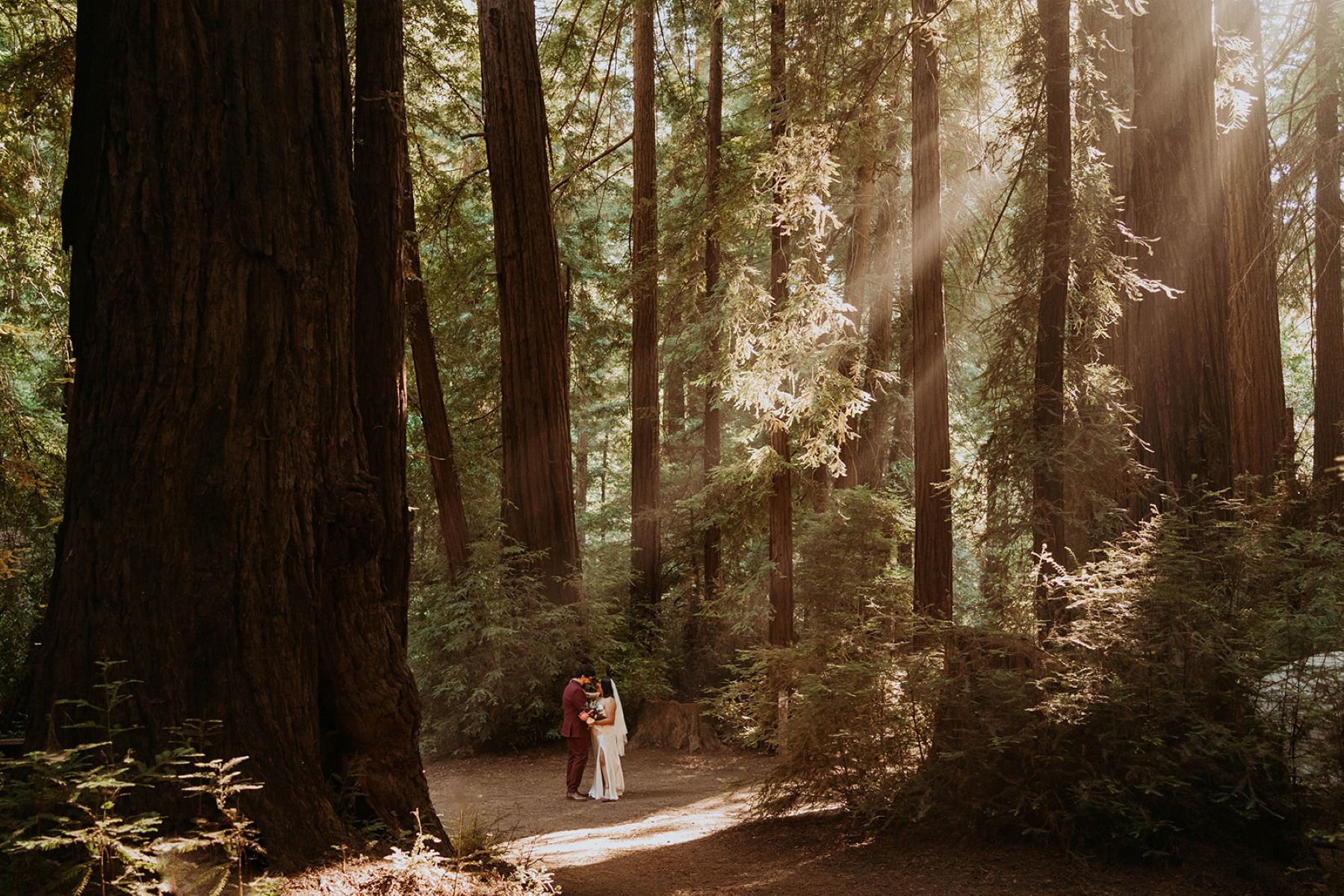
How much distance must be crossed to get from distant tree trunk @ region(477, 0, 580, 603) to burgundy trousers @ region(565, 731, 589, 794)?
156 inches

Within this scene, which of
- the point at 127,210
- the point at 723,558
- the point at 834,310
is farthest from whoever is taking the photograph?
the point at 723,558

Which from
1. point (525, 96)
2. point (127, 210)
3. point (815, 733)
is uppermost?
point (525, 96)

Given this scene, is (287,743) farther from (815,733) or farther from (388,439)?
(815,733)

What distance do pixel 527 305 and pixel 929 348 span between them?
620 centimetres

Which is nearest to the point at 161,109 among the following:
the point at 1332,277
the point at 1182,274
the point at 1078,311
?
the point at 1078,311

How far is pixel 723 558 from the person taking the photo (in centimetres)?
2205

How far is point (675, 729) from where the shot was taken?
51.1ft

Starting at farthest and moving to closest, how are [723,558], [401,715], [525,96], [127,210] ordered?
[723,558] → [525,96] → [401,715] → [127,210]

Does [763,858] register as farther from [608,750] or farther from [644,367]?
[644,367]

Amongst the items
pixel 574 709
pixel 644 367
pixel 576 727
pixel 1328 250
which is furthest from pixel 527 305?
pixel 1328 250

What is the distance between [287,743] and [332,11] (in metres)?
4.05

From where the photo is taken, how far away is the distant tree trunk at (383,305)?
20.0 feet

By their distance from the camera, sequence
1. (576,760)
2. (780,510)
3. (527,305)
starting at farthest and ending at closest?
(780,510)
(527,305)
(576,760)

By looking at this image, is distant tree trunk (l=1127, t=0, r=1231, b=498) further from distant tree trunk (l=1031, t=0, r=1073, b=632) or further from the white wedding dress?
the white wedding dress
